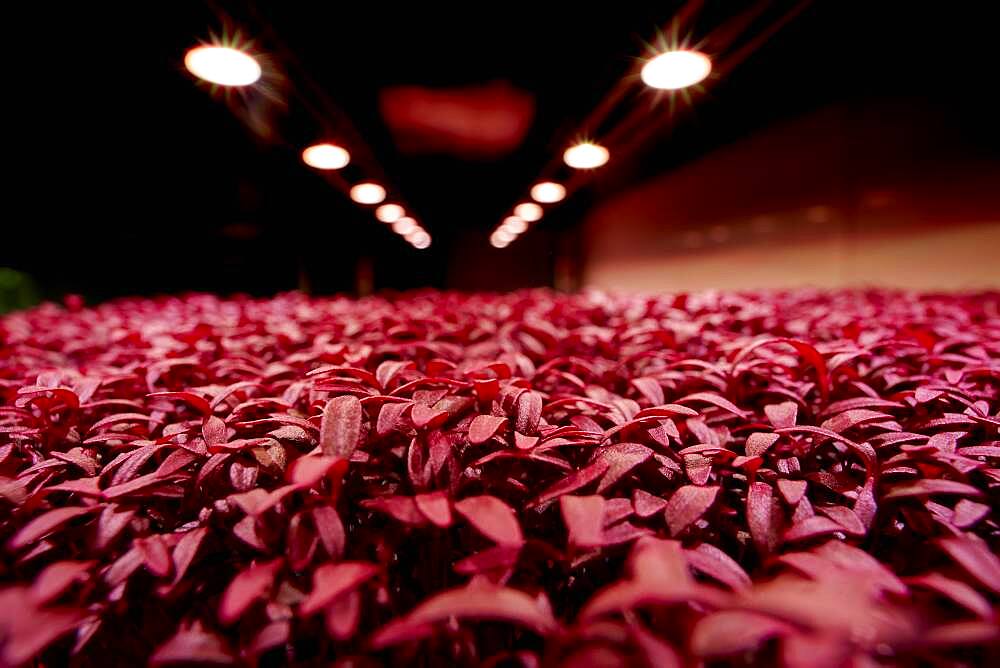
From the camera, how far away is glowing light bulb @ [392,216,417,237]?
500 inches

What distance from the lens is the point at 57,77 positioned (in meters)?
3.97

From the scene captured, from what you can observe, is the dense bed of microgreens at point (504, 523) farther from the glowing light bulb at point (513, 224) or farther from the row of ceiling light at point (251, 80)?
the glowing light bulb at point (513, 224)

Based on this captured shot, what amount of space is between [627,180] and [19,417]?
11.1 m

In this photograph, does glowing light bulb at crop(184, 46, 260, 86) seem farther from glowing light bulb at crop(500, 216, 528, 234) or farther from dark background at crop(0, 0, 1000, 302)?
glowing light bulb at crop(500, 216, 528, 234)

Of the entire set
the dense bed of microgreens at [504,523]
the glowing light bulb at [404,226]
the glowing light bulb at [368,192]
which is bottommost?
the dense bed of microgreens at [504,523]

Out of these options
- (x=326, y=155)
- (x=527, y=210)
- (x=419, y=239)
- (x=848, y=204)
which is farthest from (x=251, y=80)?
(x=419, y=239)

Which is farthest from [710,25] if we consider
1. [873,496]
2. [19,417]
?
[19,417]

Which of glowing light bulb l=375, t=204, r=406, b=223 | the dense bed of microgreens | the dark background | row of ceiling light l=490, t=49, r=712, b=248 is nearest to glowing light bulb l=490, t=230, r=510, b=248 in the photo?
row of ceiling light l=490, t=49, r=712, b=248

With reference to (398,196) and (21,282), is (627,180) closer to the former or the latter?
Result: (398,196)

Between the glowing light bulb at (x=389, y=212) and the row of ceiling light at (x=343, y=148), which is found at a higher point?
the glowing light bulb at (x=389, y=212)

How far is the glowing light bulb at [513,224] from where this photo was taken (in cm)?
1322

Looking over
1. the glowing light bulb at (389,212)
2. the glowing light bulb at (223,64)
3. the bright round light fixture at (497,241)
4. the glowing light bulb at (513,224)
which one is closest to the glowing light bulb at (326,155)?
the glowing light bulb at (223,64)

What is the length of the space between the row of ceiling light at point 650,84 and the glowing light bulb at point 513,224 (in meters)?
0.42

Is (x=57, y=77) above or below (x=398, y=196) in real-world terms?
below
